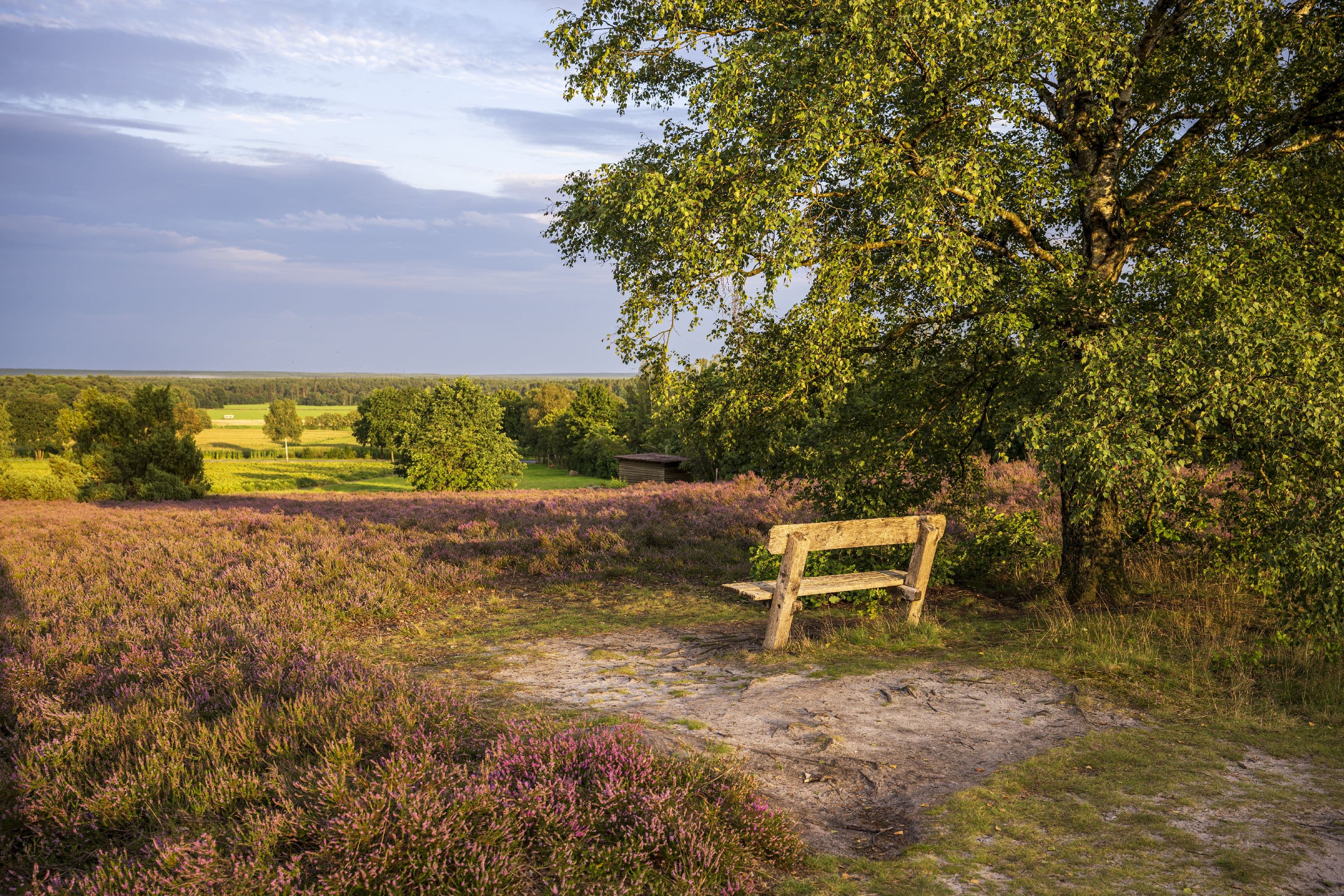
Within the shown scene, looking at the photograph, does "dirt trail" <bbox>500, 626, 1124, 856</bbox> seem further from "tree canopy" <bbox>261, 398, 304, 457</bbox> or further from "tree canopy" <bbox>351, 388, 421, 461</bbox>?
"tree canopy" <bbox>261, 398, 304, 457</bbox>

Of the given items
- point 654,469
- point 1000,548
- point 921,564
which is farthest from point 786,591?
point 654,469

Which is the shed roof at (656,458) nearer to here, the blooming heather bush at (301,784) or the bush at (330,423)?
the blooming heather bush at (301,784)

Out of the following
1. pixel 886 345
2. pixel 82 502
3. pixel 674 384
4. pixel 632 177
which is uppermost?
pixel 632 177

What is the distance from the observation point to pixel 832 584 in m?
9.69

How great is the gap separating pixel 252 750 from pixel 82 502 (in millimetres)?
27010

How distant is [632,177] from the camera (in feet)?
32.5

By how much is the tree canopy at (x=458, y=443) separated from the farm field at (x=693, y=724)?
33.9 metres

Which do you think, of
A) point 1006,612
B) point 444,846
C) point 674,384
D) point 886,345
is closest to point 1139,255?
point 886,345

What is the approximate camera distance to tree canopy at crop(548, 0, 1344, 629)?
8.11 m

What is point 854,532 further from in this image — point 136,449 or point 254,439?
point 254,439

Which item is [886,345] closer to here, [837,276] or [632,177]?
[837,276]

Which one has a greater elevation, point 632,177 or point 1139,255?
A: point 632,177

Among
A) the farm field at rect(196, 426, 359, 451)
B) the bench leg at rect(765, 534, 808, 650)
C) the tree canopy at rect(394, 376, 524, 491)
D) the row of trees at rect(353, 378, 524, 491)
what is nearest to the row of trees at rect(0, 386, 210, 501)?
the tree canopy at rect(394, 376, 524, 491)

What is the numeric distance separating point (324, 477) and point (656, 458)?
44690mm
